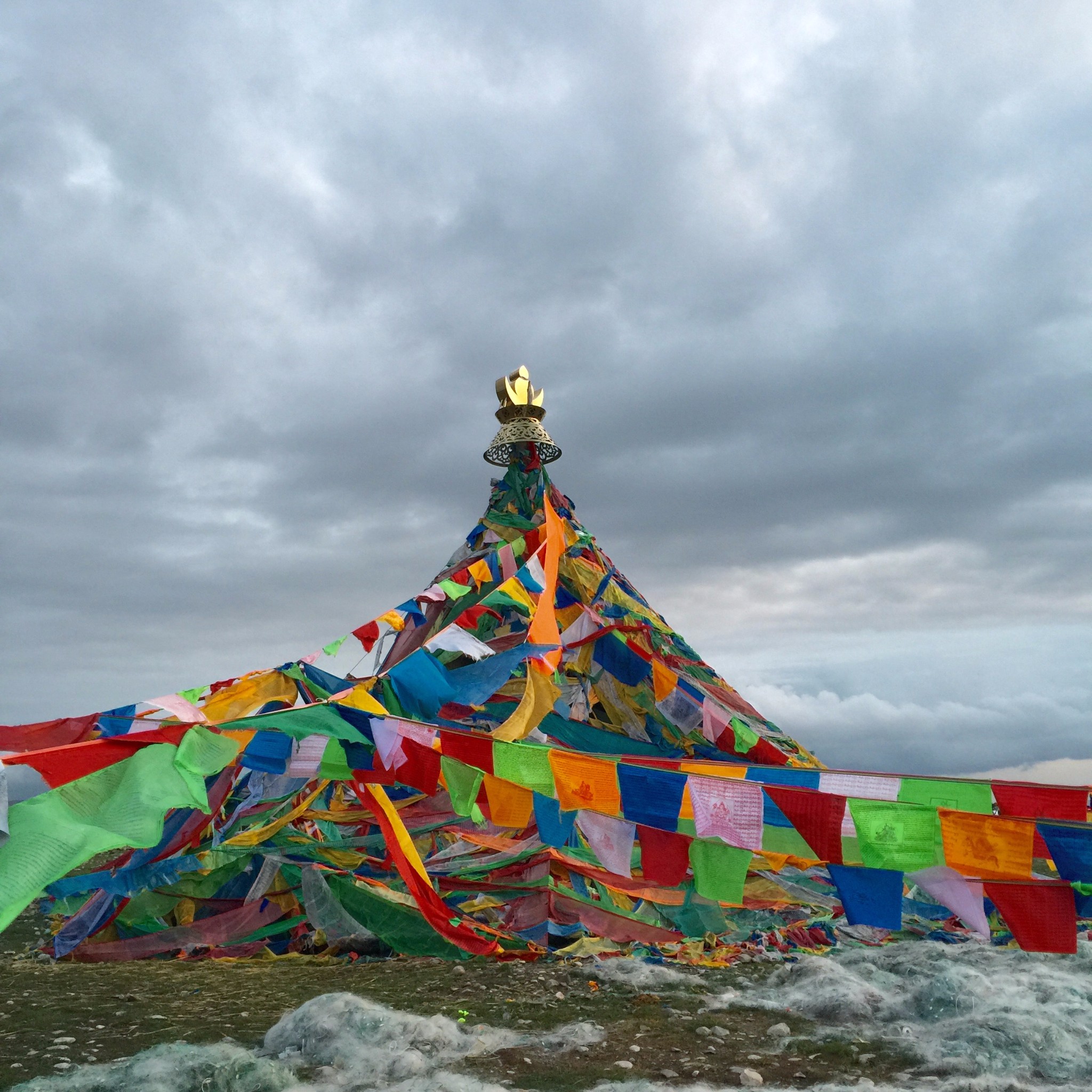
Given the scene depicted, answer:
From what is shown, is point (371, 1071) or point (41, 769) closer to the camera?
point (41, 769)

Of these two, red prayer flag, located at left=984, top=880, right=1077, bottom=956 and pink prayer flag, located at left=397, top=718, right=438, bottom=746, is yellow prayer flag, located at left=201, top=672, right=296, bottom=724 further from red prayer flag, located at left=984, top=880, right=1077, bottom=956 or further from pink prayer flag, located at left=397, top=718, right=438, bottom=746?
red prayer flag, located at left=984, top=880, right=1077, bottom=956

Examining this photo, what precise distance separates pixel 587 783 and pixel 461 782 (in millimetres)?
815

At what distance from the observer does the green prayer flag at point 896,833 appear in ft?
15.5

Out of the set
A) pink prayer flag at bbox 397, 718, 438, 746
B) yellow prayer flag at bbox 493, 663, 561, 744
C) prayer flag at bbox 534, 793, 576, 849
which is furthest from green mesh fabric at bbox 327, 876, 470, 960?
pink prayer flag at bbox 397, 718, 438, 746

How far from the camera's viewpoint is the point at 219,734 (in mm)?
4676

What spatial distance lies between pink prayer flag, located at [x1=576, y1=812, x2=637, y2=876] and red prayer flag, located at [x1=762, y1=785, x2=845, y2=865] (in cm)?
99

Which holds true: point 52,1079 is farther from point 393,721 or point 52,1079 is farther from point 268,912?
point 268,912

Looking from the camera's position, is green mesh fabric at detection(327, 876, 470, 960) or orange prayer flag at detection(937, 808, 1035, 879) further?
green mesh fabric at detection(327, 876, 470, 960)

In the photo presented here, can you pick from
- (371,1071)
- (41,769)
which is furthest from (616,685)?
(41,769)

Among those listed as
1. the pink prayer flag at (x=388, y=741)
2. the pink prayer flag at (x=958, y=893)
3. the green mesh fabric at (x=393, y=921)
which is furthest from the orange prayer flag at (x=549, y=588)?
the pink prayer flag at (x=958, y=893)

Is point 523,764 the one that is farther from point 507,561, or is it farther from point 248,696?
point 507,561

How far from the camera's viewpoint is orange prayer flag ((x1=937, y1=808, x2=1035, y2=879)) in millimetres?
4621

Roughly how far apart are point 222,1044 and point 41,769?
1946 millimetres

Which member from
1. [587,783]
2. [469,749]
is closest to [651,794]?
[587,783]
